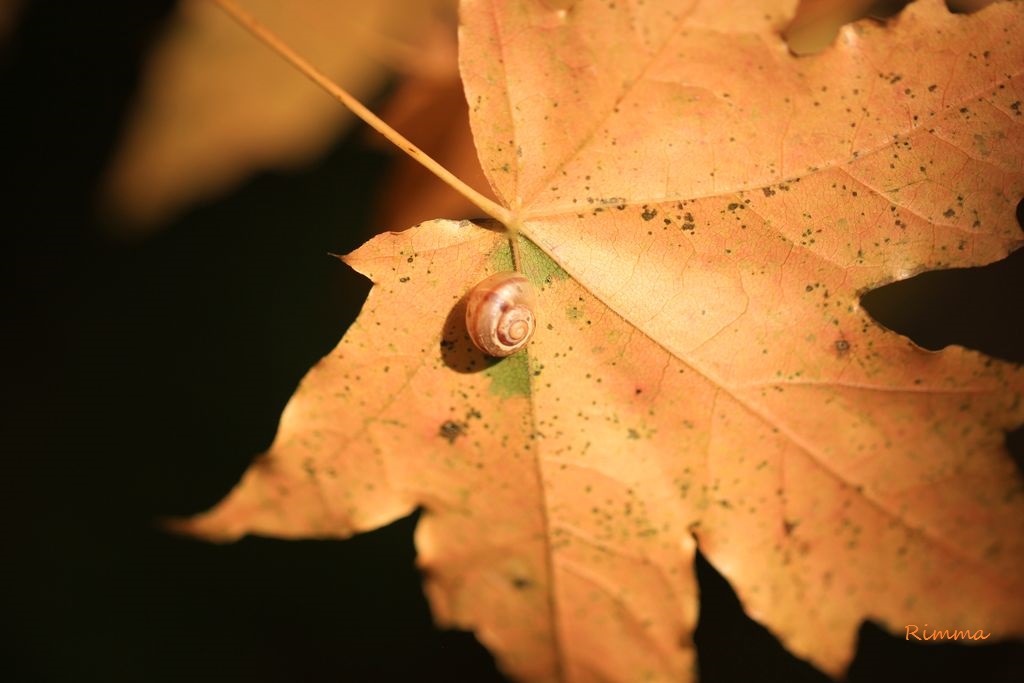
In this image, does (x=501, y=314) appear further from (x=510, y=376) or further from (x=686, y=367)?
(x=686, y=367)

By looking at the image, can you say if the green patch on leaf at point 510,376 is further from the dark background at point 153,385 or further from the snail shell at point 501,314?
the dark background at point 153,385

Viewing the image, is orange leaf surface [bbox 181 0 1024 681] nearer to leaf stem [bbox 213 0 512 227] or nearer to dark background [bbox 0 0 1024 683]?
leaf stem [bbox 213 0 512 227]

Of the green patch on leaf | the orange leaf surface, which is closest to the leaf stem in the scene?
the orange leaf surface

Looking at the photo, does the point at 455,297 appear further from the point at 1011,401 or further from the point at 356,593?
the point at 356,593

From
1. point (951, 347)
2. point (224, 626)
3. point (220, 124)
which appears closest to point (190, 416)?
point (224, 626)

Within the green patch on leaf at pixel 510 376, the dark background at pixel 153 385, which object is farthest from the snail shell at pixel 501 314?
the dark background at pixel 153 385
